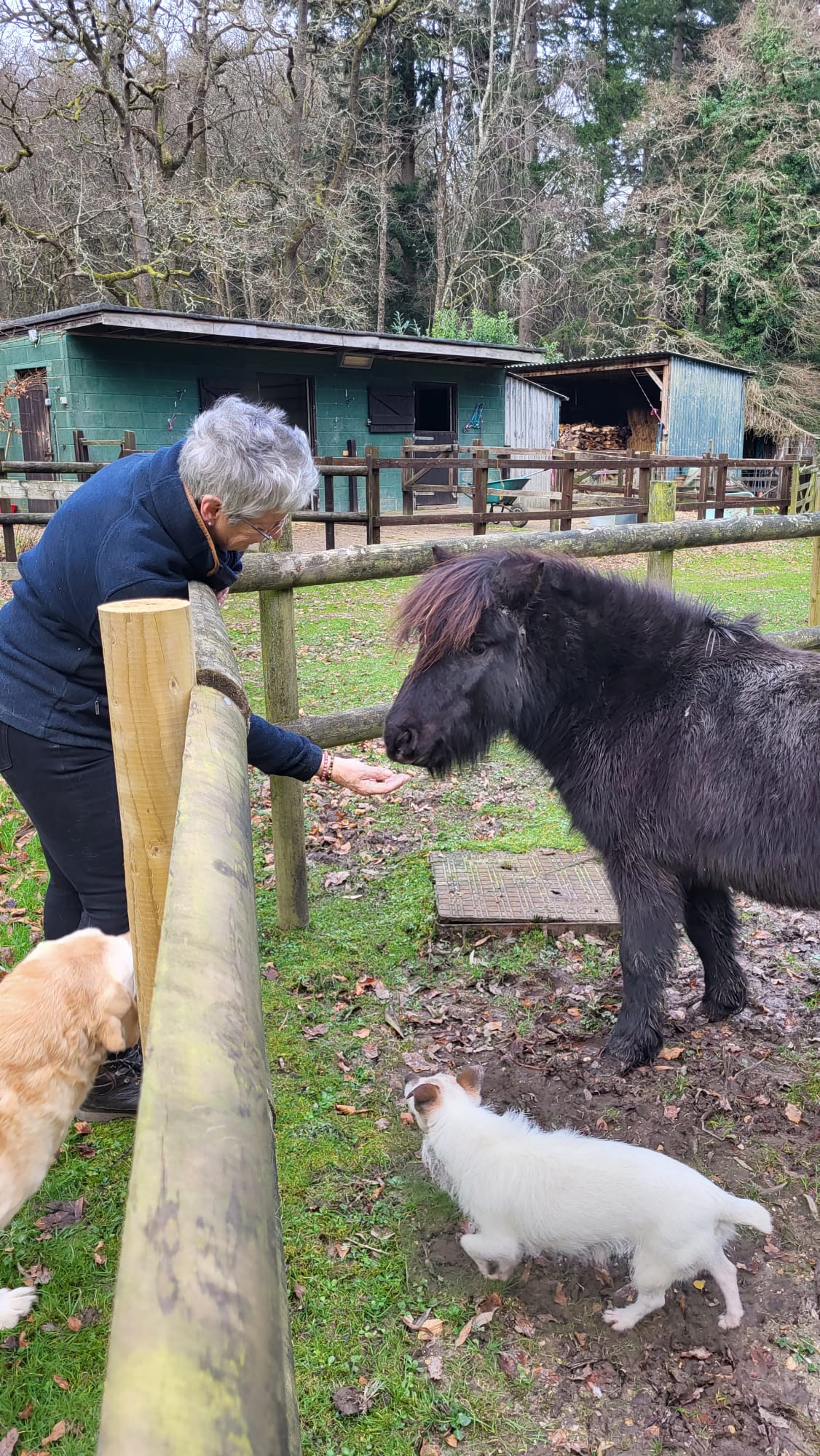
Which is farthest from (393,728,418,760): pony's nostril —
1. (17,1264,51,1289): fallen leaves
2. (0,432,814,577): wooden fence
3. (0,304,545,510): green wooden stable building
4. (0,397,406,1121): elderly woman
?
(0,304,545,510): green wooden stable building

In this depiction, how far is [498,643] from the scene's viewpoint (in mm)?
2994

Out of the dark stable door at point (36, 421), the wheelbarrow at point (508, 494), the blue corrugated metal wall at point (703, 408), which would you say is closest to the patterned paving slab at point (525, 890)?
the wheelbarrow at point (508, 494)

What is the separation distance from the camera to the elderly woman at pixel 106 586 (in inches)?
91.5

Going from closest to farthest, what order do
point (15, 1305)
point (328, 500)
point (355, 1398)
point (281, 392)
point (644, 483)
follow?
point (355, 1398) → point (15, 1305) → point (644, 483) → point (328, 500) → point (281, 392)

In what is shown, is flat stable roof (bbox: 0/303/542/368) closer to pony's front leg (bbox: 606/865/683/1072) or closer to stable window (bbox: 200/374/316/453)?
stable window (bbox: 200/374/316/453)

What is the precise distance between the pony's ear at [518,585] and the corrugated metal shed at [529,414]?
2082cm

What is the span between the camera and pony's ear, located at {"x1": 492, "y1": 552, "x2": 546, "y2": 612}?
296 cm

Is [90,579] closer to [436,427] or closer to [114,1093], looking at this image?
[114,1093]

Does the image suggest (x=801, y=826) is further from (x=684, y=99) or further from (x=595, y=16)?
(x=595, y=16)

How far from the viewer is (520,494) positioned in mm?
20984

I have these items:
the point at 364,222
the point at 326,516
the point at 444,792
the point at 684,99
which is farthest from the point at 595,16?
the point at 444,792

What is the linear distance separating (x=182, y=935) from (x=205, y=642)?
3.75ft

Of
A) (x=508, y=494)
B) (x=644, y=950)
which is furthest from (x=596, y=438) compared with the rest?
(x=644, y=950)

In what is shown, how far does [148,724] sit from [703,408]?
2587 cm
